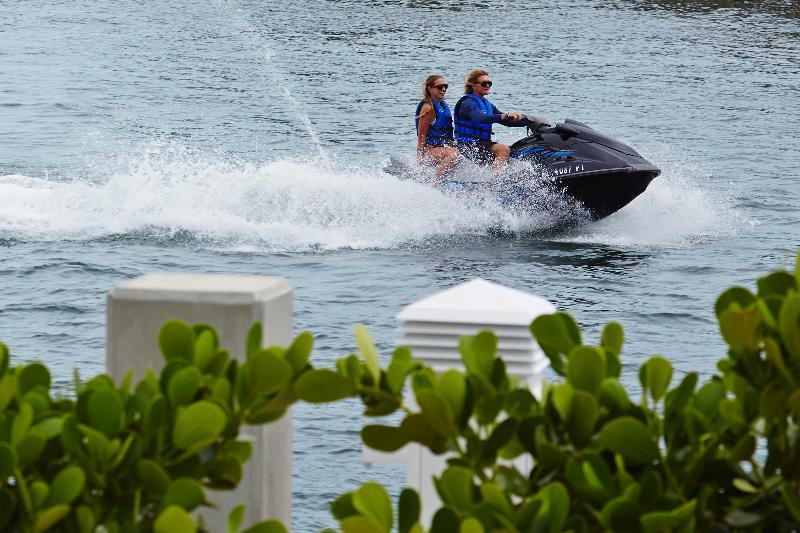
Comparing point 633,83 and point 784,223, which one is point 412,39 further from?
point 784,223

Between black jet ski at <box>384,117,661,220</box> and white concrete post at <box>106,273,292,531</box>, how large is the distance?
10617 mm

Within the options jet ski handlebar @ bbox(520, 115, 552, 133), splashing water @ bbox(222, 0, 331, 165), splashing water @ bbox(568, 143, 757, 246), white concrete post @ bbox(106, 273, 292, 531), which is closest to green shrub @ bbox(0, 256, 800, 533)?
white concrete post @ bbox(106, 273, 292, 531)

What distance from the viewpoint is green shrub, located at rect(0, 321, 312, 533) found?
2.65m

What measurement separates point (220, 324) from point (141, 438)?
2.26ft

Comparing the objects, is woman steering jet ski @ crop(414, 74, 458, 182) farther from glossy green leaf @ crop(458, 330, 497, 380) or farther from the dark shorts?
glossy green leaf @ crop(458, 330, 497, 380)

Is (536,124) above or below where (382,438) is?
above

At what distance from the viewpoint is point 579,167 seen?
1387cm

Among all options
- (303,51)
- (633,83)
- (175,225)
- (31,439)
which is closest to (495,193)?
(175,225)

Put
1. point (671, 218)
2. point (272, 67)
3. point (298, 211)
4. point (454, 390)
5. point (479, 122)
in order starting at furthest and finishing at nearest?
1. point (272, 67)
2. point (671, 218)
3. point (298, 211)
4. point (479, 122)
5. point (454, 390)

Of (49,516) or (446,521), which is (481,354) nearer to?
(446,521)

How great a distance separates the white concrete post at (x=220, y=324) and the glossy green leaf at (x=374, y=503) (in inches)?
27.3

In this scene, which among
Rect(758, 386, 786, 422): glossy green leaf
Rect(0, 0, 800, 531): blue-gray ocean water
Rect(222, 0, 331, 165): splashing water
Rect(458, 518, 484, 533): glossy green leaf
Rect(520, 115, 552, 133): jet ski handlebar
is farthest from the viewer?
Rect(222, 0, 331, 165): splashing water

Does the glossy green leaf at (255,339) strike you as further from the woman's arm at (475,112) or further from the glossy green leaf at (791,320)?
the woman's arm at (475,112)

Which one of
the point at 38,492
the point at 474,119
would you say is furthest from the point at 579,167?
the point at 38,492
